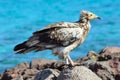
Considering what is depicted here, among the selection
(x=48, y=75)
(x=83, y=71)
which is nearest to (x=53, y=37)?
(x=48, y=75)

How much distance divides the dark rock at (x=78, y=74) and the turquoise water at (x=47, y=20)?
973cm

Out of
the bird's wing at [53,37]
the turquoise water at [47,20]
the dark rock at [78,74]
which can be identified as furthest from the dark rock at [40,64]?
the turquoise water at [47,20]

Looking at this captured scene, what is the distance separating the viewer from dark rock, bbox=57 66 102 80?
411 inches

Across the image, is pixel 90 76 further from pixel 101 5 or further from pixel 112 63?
pixel 101 5

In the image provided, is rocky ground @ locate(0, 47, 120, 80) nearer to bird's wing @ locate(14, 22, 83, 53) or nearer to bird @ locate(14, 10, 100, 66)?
bird @ locate(14, 10, 100, 66)

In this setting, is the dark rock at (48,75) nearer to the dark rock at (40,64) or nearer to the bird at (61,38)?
the bird at (61,38)

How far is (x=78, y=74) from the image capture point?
10461 mm

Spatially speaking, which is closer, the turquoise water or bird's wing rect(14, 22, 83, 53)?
bird's wing rect(14, 22, 83, 53)

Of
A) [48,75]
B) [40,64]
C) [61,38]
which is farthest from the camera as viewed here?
[40,64]

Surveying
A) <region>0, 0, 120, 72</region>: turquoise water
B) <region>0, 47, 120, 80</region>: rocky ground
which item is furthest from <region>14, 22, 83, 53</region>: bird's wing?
<region>0, 0, 120, 72</region>: turquoise water

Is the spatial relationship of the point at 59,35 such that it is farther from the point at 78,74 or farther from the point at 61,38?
the point at 78,74

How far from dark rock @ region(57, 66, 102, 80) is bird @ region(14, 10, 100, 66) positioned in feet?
0.65

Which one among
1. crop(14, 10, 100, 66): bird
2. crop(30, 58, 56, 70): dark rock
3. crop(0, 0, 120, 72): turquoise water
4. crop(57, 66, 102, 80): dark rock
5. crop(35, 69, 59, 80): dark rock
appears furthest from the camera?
crop(0, 0, 120, 72): turquoise water

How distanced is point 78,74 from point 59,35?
78cm
